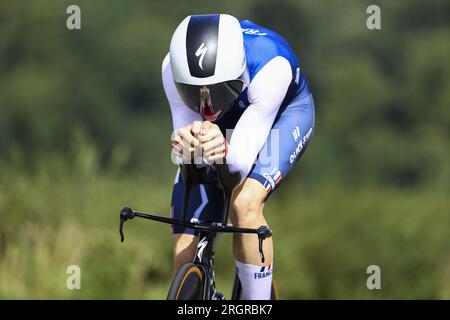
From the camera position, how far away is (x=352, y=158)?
29.9 meters

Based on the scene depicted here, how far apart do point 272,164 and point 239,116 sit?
0.42m

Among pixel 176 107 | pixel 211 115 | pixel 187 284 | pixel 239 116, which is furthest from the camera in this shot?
pixel 239 116

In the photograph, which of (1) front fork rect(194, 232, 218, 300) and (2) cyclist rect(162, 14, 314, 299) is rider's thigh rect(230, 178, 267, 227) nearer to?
(2) cyclist rect(162, 14, 314, 299)

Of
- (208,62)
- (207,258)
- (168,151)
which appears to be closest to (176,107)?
(208,62)

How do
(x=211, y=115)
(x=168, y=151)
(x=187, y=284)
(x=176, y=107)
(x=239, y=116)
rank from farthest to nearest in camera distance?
(x=168, y=151)
(x=239, y=116)
(x=176, y=107)
(x=211, y=115)
(x=187, y=284)

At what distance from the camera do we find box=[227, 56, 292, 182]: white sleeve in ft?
16.7

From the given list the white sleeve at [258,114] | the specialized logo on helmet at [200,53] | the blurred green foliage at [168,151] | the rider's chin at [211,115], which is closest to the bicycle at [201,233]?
the white sleeve at [258,114]

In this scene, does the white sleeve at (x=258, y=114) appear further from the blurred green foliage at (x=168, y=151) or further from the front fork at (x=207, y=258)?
the blurred green foliage at (x=168, y=151)

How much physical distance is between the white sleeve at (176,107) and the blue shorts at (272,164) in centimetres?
36

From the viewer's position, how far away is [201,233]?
5.29m

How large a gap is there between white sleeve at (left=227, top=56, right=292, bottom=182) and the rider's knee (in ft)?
0.50

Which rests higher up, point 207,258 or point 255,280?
point 207,258

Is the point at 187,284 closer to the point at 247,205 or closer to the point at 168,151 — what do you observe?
the point at 247,205

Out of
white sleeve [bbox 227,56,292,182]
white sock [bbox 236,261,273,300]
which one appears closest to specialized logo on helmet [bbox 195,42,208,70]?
white sleeve [bbox 227,56,292,182]
